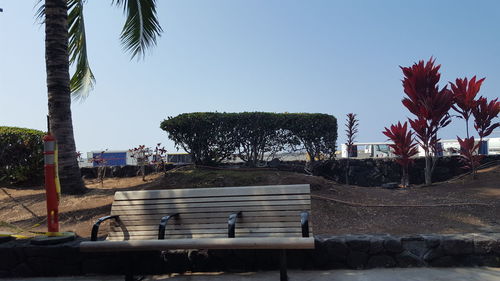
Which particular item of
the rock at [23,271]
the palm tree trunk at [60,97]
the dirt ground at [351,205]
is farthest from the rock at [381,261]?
the palm tree trunk at [60,97]

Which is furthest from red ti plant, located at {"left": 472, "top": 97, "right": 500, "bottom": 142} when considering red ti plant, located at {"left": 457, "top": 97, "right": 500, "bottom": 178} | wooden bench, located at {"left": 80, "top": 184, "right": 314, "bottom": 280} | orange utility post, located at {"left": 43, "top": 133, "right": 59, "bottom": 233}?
orange utility post, located at {"left": 43, "top": 133, "right": 59, "bottom": 233}

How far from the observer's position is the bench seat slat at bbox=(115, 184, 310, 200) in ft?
12.6

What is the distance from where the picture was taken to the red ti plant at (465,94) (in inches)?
290

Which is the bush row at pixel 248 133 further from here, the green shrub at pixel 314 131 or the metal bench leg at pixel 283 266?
the metal bench leg at pixel 283 266

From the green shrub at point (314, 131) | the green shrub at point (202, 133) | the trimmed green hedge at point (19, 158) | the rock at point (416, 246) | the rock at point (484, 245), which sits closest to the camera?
the rock at point (484, 245)

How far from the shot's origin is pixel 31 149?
9469mm

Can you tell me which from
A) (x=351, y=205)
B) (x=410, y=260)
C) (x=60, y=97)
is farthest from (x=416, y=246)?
(x=60, y=97)

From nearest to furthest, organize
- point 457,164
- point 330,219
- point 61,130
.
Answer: point 330,219 → point 61,130 → point 457,164

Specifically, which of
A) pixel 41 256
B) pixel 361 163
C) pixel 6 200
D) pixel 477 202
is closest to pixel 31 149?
pixel 6 200

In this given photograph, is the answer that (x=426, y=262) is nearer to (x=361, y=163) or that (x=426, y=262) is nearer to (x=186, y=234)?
(x=186, y=234)

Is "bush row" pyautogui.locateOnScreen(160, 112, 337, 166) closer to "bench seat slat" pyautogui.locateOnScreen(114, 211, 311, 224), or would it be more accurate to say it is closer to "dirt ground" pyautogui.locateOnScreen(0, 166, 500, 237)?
"dirt ground" pyautogui.locateOnScreen(0, 166, 500, 237)

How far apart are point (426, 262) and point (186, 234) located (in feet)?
8.31

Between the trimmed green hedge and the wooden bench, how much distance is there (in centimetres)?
621

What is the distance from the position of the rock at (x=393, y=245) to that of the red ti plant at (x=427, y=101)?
13.3 feet
